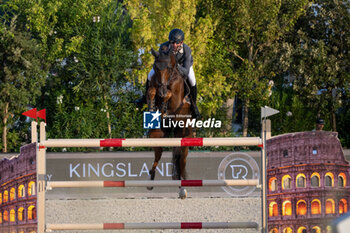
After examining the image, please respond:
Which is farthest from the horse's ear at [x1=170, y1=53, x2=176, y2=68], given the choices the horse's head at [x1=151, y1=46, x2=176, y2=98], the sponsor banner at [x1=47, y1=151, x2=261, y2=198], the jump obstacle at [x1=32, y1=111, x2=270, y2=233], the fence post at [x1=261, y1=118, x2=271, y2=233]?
the sponsor banner at [x1=47, y1=151, x2=261, y2=198]

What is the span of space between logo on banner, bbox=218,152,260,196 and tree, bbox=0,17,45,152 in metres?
6.66

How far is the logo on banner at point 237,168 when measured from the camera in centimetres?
1136

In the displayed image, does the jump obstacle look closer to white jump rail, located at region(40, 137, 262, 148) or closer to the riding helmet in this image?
white jump rail, located at region(40, 137, 262, 148)

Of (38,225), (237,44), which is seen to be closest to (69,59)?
(237,44)

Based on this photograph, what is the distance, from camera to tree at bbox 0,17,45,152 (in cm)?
1491

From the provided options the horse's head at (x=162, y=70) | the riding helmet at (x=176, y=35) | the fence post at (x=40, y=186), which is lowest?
Answer: the fence post at (x=40, y=186)

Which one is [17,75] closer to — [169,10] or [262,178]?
[169,10]

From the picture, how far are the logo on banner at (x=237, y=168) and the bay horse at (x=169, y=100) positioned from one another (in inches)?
189

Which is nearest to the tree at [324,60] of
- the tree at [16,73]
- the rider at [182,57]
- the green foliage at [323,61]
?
the green foliage at [323,61]

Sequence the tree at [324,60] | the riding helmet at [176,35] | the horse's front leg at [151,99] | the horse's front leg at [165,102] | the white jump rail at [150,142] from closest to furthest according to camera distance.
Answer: the white jump rail at [150,142] → the horse's front leg at [151,99] → the horse's front leg at [165,102] → the riding helmet at [176,35] → the tree at [324,60]

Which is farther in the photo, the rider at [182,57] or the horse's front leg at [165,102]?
the rider at [182,57]

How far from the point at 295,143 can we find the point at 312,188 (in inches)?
18.2

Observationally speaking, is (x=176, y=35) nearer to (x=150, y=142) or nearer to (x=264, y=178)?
(x=150, y=142)

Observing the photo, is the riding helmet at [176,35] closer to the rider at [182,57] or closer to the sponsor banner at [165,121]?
the rider at [182,57]
